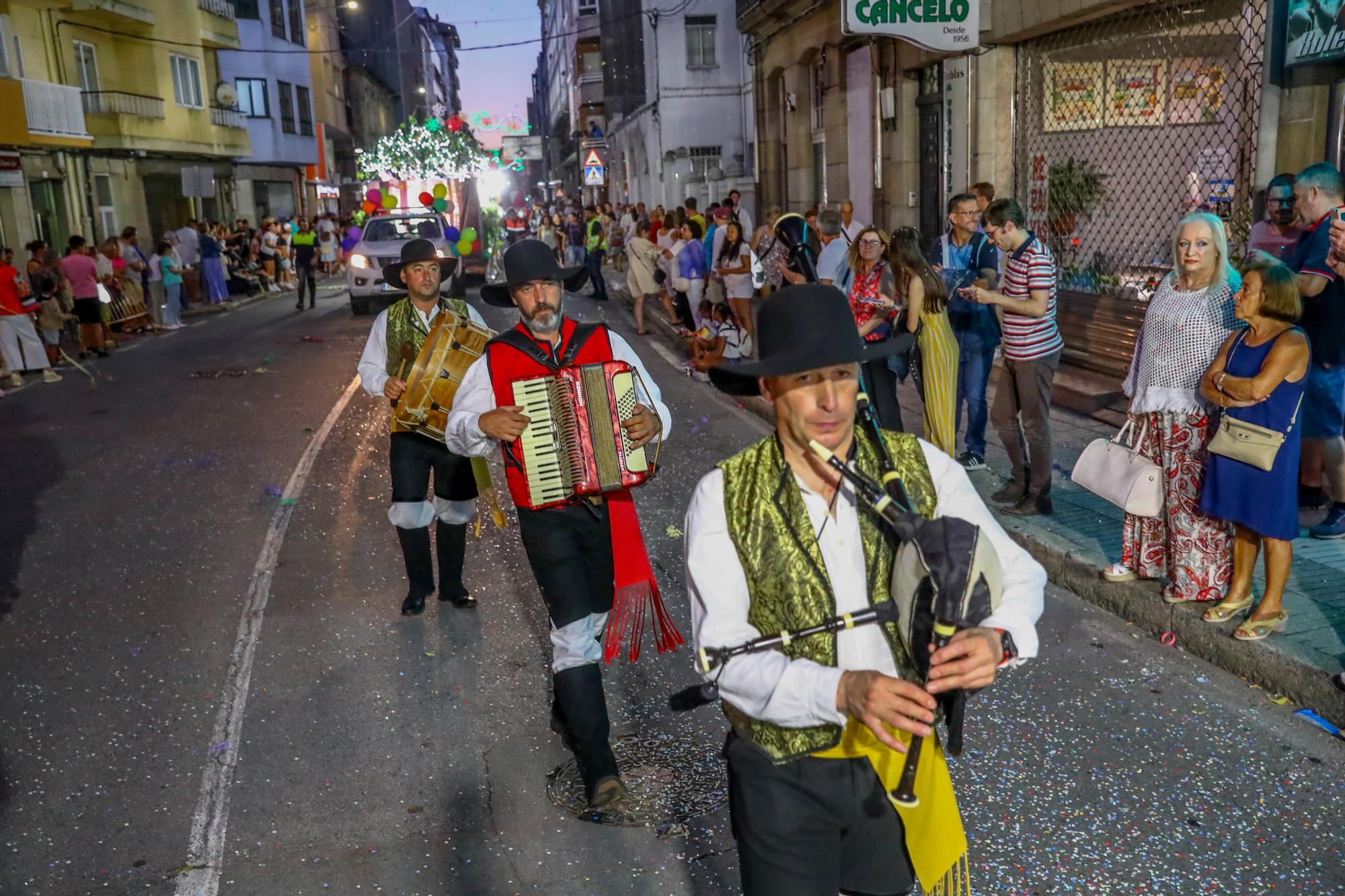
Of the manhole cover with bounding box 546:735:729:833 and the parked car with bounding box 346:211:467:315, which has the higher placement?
the parked car with bounding box 346:211:467:315

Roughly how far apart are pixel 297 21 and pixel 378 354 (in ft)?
162

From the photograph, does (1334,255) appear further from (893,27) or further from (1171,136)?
(893,27)

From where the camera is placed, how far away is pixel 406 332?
5945mm

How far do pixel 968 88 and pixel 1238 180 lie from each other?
4.63 m

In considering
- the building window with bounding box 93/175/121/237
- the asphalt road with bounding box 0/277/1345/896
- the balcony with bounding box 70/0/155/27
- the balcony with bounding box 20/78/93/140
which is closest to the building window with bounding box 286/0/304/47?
the balcony with bounding box 70/0/155/27

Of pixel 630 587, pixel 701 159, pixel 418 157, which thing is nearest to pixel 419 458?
pixel 630 587

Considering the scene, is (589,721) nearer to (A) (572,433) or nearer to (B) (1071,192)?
(A) (572,433)

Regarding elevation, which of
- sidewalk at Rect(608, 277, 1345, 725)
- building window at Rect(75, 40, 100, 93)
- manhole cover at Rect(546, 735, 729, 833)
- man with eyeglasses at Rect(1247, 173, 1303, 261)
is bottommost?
manhole cover at Rect(546, 735, 729, 833)

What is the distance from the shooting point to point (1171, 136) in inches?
427

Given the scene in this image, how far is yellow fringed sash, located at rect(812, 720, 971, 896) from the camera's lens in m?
2.44

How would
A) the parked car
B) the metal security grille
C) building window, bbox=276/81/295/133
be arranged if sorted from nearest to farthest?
the metal security grille, the parked car, building window, bbox=276/81/295/133

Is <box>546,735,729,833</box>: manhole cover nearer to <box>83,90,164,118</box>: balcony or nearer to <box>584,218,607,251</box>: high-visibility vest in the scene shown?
<box>584,218,607,251</box>: high-visibility vest

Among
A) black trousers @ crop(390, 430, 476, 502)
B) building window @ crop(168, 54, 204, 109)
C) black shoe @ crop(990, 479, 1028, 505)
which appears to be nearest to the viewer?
black trousers @ crop(390, 430, 476, 502)

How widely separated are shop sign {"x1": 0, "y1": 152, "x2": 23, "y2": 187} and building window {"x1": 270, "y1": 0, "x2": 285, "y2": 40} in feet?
75.5
